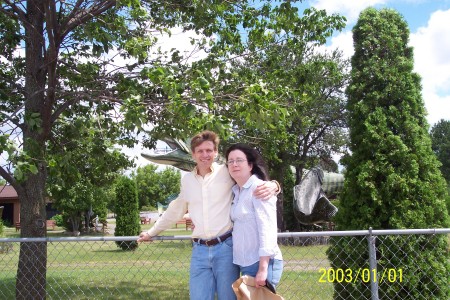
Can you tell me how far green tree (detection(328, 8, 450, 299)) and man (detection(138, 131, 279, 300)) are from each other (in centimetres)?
255

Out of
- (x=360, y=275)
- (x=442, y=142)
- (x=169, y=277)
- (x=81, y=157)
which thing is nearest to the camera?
(x=360, y=275)

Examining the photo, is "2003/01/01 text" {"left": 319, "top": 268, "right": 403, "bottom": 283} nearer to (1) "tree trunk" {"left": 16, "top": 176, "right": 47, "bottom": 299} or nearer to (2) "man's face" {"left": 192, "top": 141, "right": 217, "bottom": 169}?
(2) "man's face" {"left": 192, "top": 141, "right": 217, "bottom": 169}

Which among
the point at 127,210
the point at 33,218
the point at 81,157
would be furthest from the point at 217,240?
the point at 127,210

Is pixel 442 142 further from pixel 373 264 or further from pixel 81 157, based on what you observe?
pixel 373 264

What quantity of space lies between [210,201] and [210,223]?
15cm

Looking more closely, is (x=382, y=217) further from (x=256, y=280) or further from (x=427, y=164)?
(x=256, y=280)

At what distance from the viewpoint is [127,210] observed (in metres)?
18.5

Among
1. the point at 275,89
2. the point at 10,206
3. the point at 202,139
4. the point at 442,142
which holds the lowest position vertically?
the point at 10,206

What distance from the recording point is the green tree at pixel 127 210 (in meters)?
18.3

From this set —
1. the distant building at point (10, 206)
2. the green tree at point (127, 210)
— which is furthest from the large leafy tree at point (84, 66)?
the distant building at point (10, 206)

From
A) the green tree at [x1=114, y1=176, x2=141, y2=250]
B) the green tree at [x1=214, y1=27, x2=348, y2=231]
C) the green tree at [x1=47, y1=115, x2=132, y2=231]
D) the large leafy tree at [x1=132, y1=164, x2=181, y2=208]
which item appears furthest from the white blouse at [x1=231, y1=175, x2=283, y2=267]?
the large leafy tree at [x1=132, y1=164, x2=181, y2=208]

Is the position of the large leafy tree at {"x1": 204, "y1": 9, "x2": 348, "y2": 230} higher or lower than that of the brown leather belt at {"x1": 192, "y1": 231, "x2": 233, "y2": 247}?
higher

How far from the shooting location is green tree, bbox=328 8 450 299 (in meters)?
5.21

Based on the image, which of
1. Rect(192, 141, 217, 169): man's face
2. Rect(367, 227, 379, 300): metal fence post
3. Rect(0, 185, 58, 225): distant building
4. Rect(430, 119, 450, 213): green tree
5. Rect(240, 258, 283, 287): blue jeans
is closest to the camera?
Rect(240, 258, 283, 287): blue jeans
